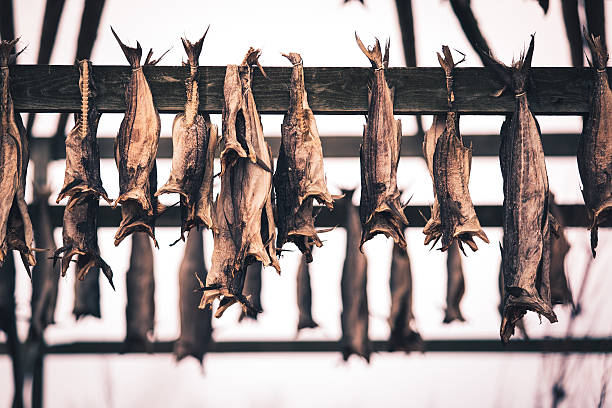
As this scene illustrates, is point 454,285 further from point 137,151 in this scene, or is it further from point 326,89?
point 137,151

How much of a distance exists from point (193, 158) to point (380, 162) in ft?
2.01

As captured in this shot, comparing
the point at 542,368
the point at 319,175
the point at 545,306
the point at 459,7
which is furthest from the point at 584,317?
the point at 319,175

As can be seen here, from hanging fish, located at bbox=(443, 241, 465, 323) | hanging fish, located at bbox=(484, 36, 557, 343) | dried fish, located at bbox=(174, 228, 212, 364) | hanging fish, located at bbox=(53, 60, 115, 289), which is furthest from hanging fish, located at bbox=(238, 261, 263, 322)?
hanging fish, located at bbox=(484, 36, 557, 343)

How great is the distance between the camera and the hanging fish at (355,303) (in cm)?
462

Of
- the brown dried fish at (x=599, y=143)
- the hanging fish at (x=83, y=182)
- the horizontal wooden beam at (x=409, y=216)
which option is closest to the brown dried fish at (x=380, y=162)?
the brown dried fish at (x=599, y=143)

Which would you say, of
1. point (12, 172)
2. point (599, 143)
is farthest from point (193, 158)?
point (599, 143)

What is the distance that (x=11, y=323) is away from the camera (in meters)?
4.85

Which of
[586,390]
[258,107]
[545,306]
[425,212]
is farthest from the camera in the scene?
[586,390]

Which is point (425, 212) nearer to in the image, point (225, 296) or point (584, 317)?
point (584, 317)

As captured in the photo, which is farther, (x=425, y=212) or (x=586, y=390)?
(x=586, y=390)

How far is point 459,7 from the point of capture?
458cm

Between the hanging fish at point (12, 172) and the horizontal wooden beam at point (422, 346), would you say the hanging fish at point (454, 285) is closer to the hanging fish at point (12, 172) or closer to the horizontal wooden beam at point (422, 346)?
the horizontal wooden beam at point (422, 346)

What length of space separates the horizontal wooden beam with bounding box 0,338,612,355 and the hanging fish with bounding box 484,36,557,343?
2.60 meters

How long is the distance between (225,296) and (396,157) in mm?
722
